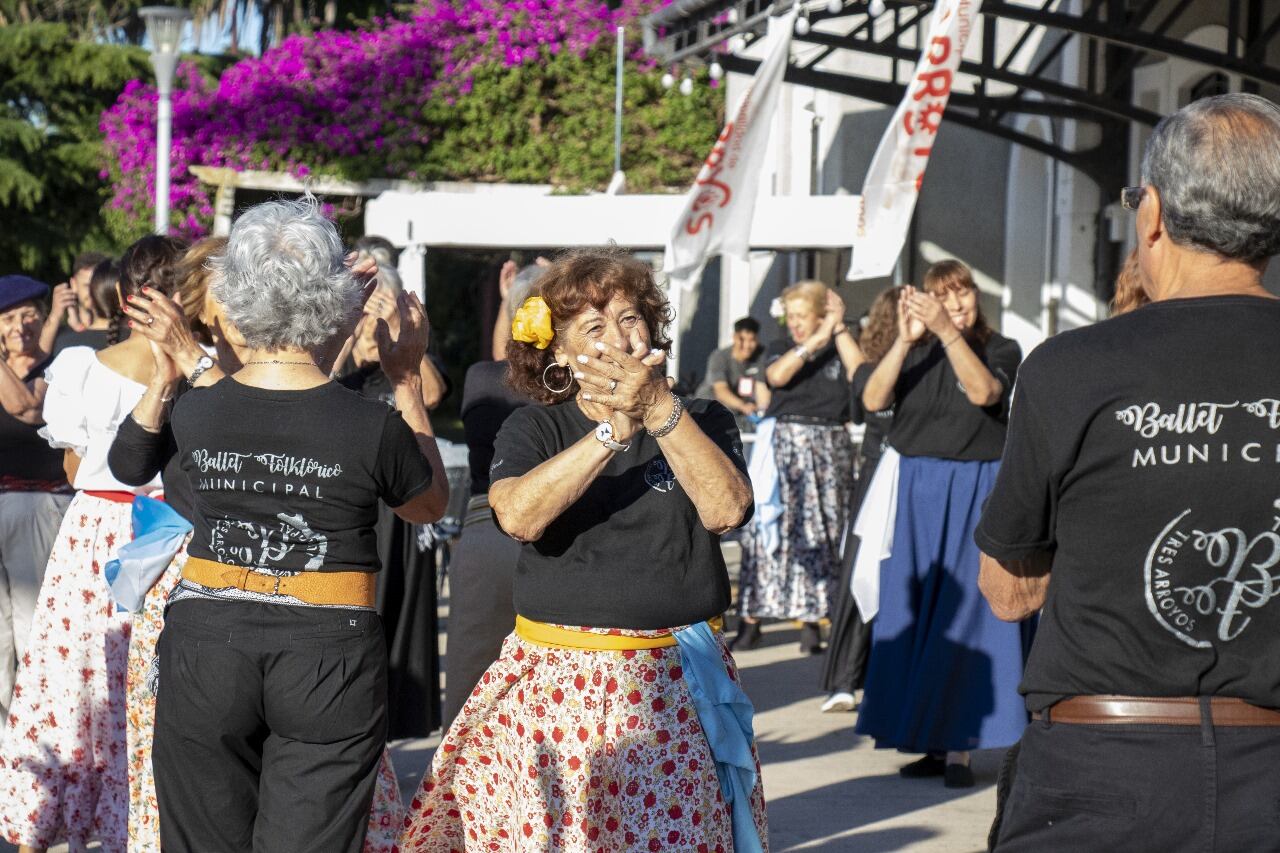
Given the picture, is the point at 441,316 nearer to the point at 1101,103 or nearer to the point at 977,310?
the point at 1101,103

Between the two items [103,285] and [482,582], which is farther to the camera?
[103,285]

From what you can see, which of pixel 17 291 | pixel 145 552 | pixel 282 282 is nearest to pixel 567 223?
pixel 17 291

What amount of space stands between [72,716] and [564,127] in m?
13.7

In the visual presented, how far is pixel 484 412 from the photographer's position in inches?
196

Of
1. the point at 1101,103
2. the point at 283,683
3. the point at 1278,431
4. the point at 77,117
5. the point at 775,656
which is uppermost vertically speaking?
the point at 77,117

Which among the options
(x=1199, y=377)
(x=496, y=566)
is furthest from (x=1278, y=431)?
(x=496, y=566)

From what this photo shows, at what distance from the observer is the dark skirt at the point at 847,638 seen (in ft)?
23.8

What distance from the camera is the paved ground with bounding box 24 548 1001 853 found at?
559cm

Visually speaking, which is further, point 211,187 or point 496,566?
point 211,187

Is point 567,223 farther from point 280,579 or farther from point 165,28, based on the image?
point 280,579

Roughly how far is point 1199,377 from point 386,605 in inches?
173

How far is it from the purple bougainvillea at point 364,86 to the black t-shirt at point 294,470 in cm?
1478

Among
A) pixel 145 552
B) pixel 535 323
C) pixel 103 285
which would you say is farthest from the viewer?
pixel 103 285

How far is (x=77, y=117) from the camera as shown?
92.0 ft
